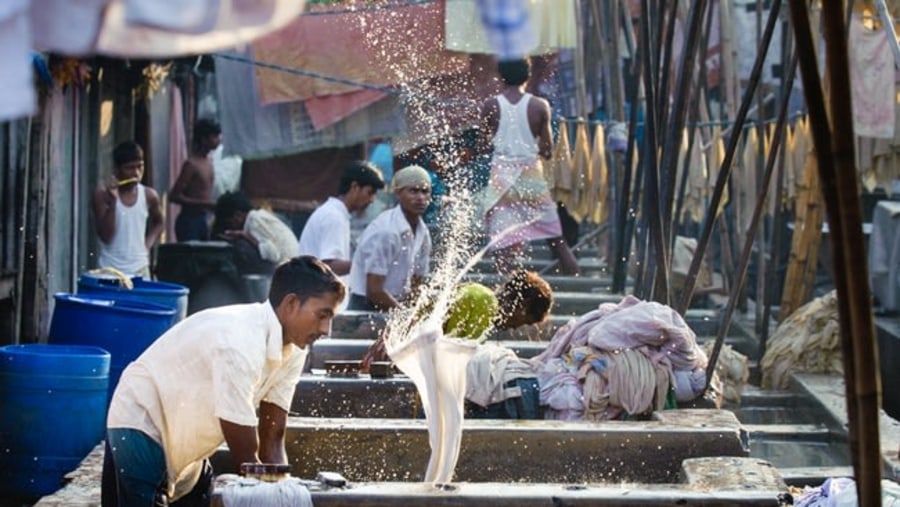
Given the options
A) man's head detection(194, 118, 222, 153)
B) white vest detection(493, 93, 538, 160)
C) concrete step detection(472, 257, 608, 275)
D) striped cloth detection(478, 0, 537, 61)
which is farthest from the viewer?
man's head detection(194, 118, 222, 153)

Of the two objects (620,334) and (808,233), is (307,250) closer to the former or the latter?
(620,334)

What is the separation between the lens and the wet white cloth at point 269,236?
43.3 feet

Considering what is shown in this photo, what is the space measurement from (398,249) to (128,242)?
2.31 meters

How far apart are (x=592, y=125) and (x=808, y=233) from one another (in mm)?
2686

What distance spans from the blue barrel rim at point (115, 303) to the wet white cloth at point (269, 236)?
162 inches

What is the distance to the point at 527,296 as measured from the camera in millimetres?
8211

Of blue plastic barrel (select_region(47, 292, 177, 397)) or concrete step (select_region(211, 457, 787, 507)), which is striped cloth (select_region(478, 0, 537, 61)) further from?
blue plastic barrel (select_region(47, 292, 177, 397))

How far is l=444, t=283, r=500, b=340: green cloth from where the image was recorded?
8094 mm

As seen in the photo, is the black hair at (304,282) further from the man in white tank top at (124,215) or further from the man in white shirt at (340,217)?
the man in white tank top at (124,215)

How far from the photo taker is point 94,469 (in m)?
6.31

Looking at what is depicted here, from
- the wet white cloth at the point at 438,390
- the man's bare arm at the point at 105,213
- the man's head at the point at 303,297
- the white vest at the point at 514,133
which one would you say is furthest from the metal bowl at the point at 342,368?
the white vest at the point at 514,133

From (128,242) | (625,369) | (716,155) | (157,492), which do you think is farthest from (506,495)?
(716,155)

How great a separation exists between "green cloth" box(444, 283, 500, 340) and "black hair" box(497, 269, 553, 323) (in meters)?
0.10

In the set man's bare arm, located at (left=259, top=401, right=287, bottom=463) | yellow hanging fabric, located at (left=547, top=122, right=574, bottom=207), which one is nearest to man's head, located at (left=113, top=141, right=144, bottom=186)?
yellow hanging fabric, located at (left=547, top=122, right=574, bottom=207)
